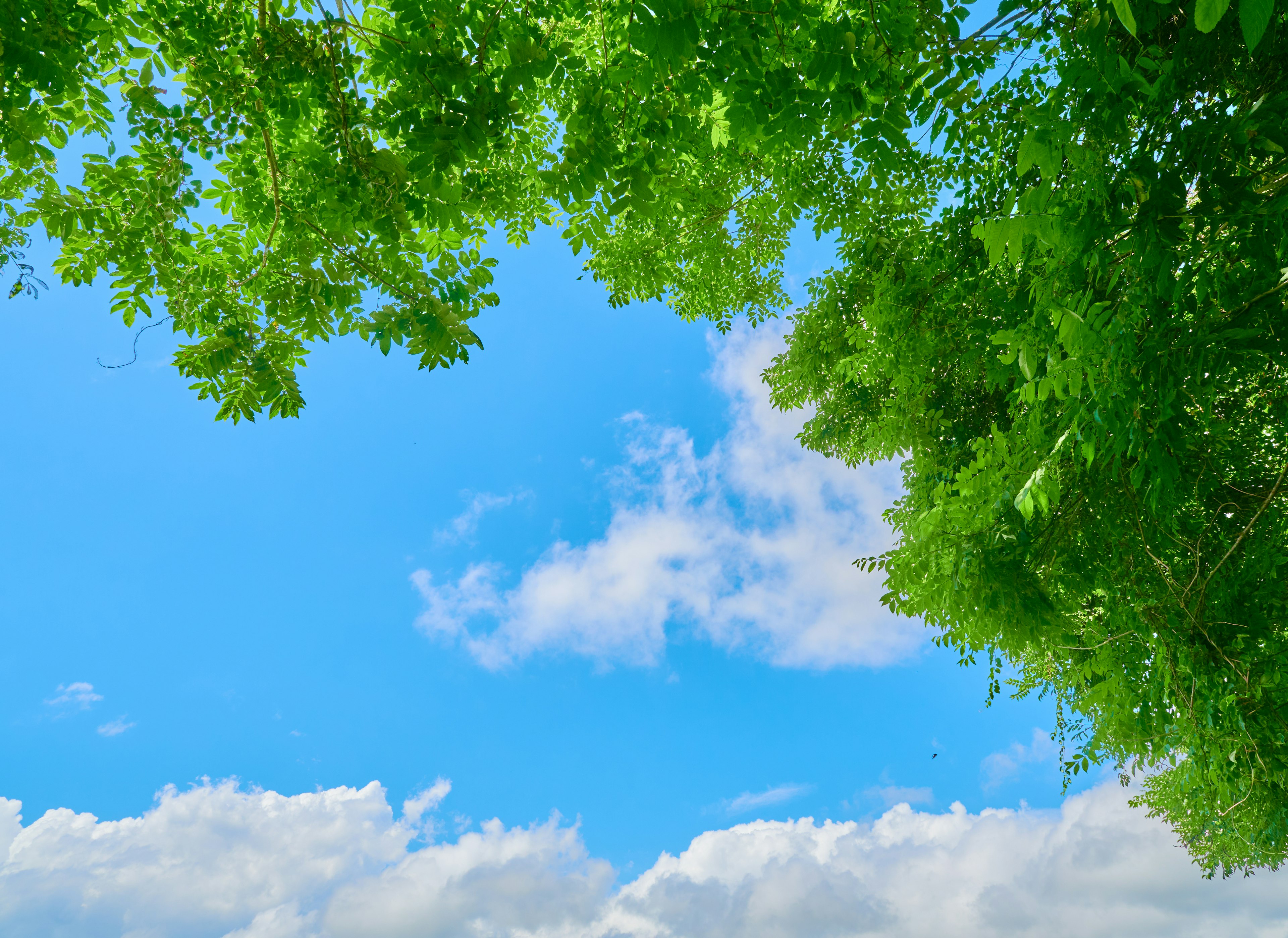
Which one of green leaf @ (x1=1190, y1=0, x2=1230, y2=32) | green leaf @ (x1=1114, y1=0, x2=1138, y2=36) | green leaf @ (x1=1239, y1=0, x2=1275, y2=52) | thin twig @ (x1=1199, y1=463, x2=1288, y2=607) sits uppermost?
thin twig @ (x1=1199, y1=463, x2=1288, y2=607)

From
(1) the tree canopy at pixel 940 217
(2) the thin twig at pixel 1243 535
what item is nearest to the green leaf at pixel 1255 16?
(1) the tree canopy at pixel 940 217

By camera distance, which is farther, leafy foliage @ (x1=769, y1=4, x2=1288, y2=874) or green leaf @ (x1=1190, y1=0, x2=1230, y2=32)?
leafy foliage @ (x1=769, y1=4, x2=1288, y2=874)

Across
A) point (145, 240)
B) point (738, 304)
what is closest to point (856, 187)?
point (738, 304)

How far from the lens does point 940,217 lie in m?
5.58

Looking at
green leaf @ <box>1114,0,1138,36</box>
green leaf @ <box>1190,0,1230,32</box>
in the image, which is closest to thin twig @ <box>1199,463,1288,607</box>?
green leaf @ <box>1114,0,1138,36</box>

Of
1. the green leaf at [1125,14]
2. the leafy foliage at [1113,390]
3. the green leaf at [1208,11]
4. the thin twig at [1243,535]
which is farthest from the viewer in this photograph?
the thin twig at [1243,535]

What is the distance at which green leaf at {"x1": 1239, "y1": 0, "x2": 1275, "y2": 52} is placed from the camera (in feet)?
3.32

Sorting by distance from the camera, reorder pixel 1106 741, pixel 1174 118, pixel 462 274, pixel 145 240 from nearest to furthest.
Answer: pixel 1174 118 → pixel 462 274 → pixel 145 240 → pixel 1106 741

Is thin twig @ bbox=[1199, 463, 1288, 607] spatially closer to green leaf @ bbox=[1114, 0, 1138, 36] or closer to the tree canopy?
the tree canopy

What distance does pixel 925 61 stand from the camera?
2.86m

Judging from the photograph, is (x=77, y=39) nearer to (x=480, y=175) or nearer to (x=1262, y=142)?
(x=480, y=175)

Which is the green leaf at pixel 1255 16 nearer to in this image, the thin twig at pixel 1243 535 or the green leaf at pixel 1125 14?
the green leaf at pixel 1125 14

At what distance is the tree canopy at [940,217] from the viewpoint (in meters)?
2.42

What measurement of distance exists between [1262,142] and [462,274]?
9.76ft
